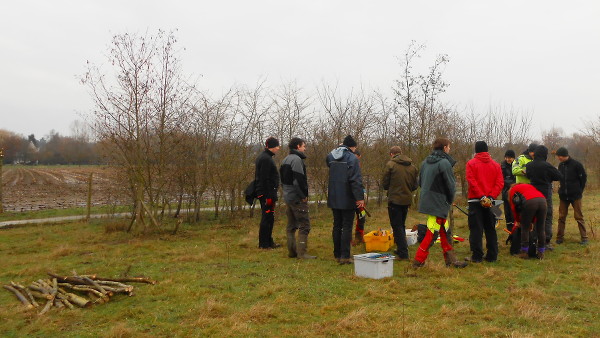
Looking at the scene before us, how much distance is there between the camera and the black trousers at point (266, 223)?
7977 mm

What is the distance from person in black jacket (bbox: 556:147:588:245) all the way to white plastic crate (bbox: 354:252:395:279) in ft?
13.1

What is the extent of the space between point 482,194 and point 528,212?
0.88 meters

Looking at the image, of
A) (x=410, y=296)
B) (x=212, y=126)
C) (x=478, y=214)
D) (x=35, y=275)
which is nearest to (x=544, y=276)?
(x=478, y=214)

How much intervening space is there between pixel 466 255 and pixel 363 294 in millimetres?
2882

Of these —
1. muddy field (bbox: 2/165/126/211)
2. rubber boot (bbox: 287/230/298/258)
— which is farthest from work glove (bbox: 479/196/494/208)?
muddy field (bbox: 2/165/126/211)

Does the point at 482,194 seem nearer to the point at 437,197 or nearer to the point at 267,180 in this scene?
the point at 437,197

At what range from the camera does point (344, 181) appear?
263 inches

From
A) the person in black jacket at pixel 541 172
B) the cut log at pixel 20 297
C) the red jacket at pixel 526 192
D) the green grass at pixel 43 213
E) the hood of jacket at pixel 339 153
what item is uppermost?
the hood of jacket at pixel 339 153

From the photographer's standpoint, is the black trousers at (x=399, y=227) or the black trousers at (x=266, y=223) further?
the black trousers at (x=266, y=223)

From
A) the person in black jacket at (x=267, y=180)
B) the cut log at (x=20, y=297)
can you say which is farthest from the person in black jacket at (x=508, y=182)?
the cut log at (x=20, y=297)

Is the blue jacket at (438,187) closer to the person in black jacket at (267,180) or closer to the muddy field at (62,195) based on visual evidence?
the person in black jacket at (267,180)

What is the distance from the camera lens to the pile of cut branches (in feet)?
16.6

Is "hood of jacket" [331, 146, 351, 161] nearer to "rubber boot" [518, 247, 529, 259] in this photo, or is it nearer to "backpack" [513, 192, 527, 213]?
"backpack" [513, 192, 527, 213]

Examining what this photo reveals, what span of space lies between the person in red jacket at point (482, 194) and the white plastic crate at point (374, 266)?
1.55 metres
